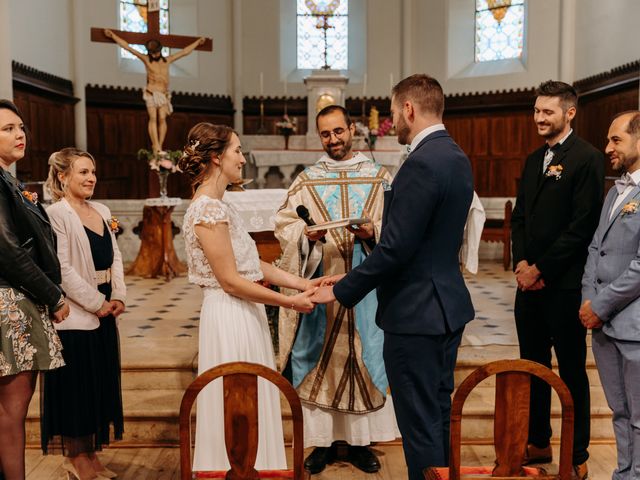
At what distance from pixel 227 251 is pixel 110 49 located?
35.7 feet

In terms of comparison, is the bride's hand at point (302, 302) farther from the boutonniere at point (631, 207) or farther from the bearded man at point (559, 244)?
the boutonniere at point (631, 207)

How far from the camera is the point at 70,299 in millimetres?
3303

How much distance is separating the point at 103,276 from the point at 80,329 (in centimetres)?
29

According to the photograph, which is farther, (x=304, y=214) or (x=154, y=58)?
(x=154, y=58)

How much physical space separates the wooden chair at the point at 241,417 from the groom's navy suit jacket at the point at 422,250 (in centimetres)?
75

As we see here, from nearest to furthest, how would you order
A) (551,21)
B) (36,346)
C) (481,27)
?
(36,346) → (551,21) → (481,27)

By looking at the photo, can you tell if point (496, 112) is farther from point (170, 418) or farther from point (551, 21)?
point (170, 418)

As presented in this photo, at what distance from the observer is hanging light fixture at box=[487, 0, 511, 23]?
43.5 ft

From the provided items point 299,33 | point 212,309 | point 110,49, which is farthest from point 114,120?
point 212,309

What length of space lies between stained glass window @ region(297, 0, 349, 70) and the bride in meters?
11.6

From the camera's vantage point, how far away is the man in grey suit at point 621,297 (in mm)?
2945

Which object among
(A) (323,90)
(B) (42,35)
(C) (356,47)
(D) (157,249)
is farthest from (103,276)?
(C) (356,47)

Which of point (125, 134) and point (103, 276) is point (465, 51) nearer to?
point (125, 134)

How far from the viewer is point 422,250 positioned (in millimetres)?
2580
